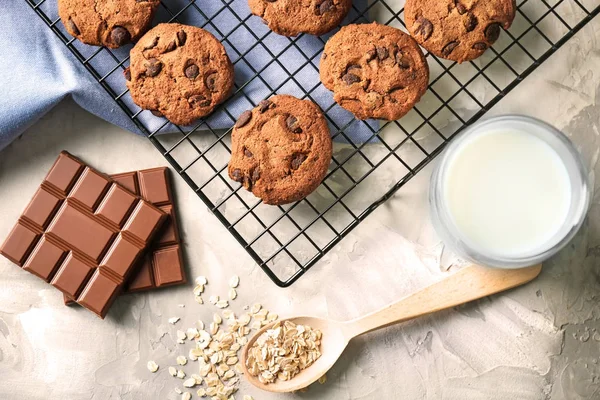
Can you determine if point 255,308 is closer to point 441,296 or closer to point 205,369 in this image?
point 205,369

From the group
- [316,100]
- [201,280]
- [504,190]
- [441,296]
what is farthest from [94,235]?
[504,190]

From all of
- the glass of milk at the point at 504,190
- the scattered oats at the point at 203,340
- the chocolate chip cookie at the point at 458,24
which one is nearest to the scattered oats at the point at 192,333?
the scattered oats at the point at 203,340

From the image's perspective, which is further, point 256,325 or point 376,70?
point 256,325

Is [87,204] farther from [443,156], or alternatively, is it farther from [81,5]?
[443,156]

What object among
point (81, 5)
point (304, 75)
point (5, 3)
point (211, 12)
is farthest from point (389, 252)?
point (5, 3)

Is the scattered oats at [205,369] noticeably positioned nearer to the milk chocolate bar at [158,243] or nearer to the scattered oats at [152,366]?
the scattered oats at [152,366]

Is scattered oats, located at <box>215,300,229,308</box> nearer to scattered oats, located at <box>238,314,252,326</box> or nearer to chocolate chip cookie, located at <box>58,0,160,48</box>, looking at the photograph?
scattered oats, located at <box>238,314,252,326</box>

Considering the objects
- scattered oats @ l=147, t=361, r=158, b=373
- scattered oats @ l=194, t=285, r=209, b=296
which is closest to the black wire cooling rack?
scattered oats @ l=194, t=285, r=209, b=296

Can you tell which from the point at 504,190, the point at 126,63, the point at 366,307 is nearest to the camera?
the point at 504,190
